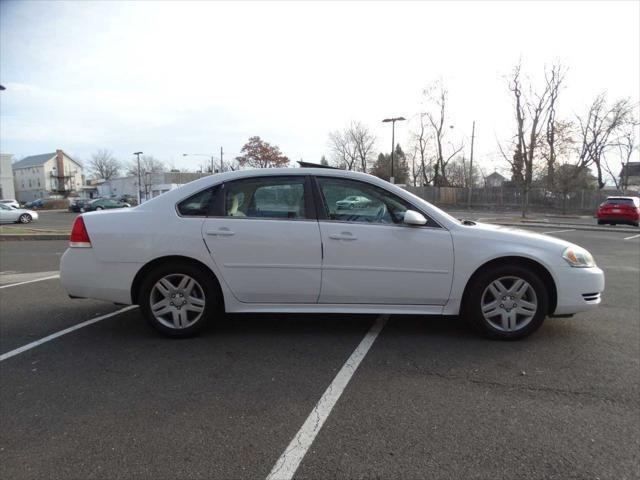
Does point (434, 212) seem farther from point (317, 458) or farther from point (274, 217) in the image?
point (317, 458)

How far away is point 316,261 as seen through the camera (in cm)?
378

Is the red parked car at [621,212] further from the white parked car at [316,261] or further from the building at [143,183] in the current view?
the building at [143,183]

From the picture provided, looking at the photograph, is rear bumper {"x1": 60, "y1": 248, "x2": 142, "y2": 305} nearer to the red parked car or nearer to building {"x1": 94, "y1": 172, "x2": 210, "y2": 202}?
the red parked car

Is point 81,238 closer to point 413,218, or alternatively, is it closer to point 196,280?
point 196,280

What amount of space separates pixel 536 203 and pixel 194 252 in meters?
40.7

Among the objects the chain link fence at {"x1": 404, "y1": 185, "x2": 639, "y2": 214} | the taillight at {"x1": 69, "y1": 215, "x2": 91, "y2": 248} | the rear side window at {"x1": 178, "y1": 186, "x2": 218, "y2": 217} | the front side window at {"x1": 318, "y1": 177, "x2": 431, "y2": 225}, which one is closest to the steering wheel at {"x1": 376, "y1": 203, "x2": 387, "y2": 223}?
the front side window at {"x1": 318, "y1": 177, "x2": 431, "y2": 225}

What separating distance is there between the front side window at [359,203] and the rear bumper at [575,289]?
5.05 ft

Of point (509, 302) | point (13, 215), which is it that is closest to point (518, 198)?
point (509, 302)

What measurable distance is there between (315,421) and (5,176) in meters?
80.5

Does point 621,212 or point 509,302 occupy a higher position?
point 621,212

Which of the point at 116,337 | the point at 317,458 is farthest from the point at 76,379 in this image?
the point at 317,458

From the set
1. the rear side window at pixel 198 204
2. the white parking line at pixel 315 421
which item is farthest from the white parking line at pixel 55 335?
the white parking line at pixel 315 421

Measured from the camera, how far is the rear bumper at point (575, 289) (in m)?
3.83

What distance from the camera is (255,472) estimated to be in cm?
214
